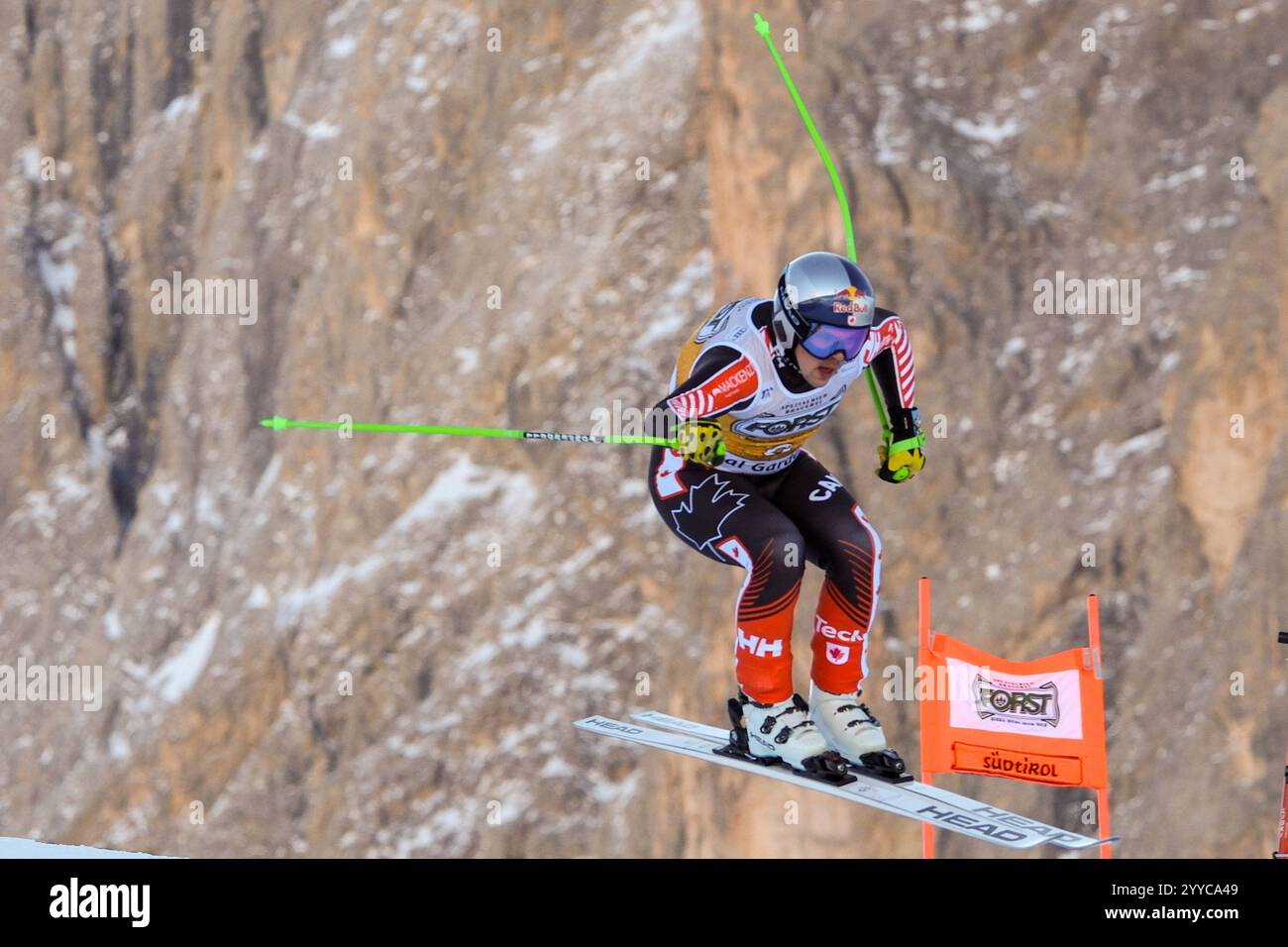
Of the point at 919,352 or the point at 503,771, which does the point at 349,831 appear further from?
the point at 919,352

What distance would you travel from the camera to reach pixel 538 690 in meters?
26.5

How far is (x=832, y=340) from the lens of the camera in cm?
870

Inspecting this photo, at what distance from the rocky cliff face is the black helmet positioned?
13519mm

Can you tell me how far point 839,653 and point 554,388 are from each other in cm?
1870

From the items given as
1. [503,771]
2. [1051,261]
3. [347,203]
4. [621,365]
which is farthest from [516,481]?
[1051,261]

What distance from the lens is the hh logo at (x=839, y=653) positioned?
30.5 feet

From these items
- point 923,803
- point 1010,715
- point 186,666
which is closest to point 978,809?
point 923,803
